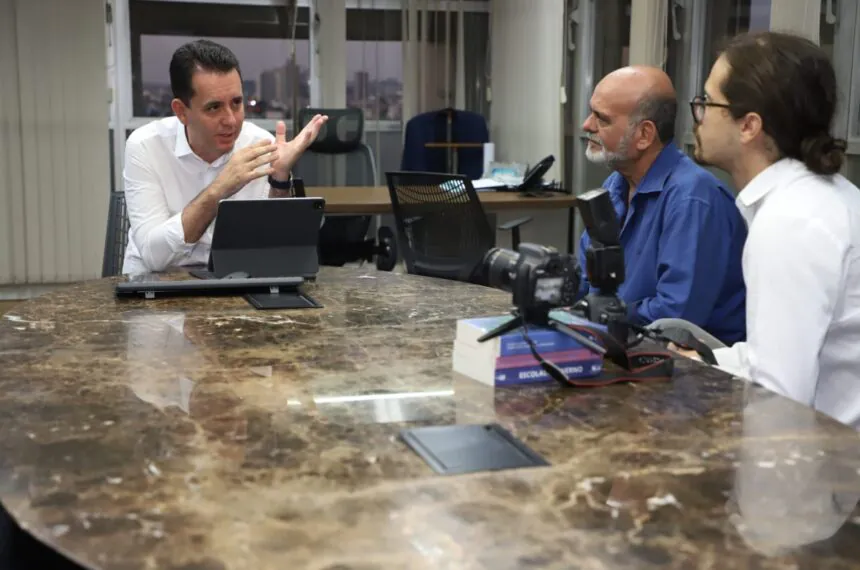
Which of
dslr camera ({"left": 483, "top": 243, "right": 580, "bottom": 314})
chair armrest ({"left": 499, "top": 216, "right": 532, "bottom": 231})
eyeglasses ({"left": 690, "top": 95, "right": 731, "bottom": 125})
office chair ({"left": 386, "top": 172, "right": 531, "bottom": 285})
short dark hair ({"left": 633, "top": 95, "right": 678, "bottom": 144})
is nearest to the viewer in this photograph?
dslr camera ({"left": 483, "top": 243, "right": 580, "bottom": 314})

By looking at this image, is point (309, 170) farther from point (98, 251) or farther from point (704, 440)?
point (704, 440)

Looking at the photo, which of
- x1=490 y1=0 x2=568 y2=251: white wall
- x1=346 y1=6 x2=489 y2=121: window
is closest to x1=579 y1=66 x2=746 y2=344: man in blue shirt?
x1=490 y1=0 x2=568 y2=251: white wall

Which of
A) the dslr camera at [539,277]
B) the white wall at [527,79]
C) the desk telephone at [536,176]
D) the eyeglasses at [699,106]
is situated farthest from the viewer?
the white wall at [527,79]

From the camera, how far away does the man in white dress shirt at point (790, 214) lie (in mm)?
1529

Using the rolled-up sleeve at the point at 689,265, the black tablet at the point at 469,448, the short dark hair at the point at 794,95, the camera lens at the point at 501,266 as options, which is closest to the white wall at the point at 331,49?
the rolled-up sleeve at the point at 689,265

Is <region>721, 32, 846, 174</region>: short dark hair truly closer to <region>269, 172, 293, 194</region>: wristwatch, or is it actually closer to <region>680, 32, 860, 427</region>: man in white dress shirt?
<region>680, 32, 860, 427</region>: man in white dress shirt

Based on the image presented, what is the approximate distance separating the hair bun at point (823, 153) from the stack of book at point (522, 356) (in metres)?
0.61

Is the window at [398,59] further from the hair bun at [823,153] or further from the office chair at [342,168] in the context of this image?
the hair bun at [823,153]

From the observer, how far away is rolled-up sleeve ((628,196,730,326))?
2.29m

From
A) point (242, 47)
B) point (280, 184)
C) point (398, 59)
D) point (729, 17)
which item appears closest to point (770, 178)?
point (280, 184)

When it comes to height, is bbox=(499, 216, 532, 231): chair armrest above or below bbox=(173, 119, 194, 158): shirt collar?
Answer: below

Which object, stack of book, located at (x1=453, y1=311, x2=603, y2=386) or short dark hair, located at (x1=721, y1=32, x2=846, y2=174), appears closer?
stack of book, located at (x1=453, y1=311, x2=603, y2=386)

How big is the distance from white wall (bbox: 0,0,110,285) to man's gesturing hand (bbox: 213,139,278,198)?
3628mm

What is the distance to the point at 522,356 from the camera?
1452 millimetres
